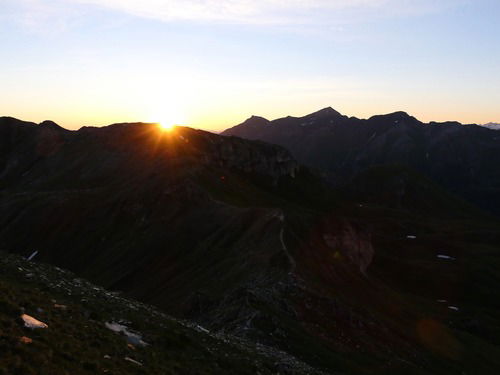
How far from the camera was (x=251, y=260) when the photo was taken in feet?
240

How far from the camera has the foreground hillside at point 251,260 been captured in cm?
5675

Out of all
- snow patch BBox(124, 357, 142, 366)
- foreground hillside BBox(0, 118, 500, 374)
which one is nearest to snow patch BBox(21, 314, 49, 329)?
foreground hillside BBox(0, 118, 500, 374)

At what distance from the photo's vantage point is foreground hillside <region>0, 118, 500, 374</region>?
2234 inches

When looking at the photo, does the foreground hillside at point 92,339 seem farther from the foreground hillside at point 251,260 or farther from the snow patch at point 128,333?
the foreground hillside at point 251,260

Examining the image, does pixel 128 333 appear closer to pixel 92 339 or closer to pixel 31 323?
pixel 92 339

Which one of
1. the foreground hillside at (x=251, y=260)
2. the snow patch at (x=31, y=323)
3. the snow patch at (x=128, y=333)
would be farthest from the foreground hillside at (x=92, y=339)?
the foreground hillside at (x=251, y=260)

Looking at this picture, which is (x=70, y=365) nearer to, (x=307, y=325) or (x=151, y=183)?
(x=307, y=325)

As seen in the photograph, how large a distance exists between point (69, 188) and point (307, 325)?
443 feet

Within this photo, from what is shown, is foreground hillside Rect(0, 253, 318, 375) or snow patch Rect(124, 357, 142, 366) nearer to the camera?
foreground hillside Rect(0, 253, 318, 375)

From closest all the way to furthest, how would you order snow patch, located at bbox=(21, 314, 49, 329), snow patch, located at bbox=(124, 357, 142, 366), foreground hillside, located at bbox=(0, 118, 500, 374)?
1. snow patch, located at bbox=(21, 314, 49, 329)
2. snow patch, located at bbox=(124, 357, 142, 366)
3. foreground hillside, located at bbox=(0, 118, 500, 374)

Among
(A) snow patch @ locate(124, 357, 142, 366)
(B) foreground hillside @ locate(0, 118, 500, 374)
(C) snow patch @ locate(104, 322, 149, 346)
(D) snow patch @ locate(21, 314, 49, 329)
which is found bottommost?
(B) foreground hillside @ locate(0, 118, 500, 374)

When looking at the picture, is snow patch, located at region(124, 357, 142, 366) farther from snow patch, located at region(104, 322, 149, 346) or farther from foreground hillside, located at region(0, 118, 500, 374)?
snow patch, located at region(104, 322, 149, 346)

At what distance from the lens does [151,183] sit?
436 ft

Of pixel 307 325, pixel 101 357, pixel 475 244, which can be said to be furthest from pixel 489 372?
pixel 475 244
